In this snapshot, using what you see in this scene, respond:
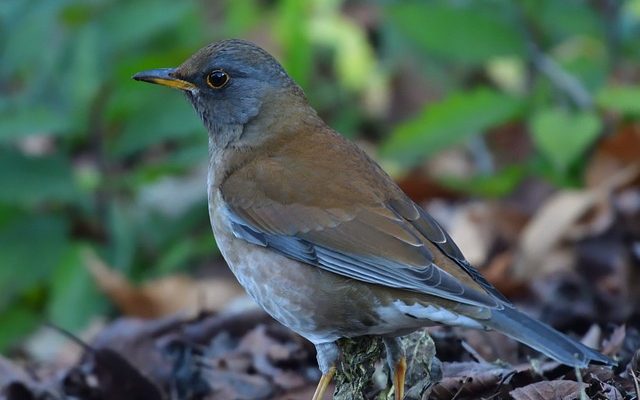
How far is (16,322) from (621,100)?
448cm

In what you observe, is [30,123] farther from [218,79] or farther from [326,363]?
[326,363]

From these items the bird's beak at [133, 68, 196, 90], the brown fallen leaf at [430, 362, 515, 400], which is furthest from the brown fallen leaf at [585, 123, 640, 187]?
the brown fallen leaf at [430, 362, 515, 400]

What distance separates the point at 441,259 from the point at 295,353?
1.30m

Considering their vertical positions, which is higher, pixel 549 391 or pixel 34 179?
pixel 549 391

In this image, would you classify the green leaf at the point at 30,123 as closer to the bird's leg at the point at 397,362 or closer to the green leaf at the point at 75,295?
the green leaf at the point at 75,295

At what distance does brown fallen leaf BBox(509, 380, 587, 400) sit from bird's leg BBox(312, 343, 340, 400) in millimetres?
799

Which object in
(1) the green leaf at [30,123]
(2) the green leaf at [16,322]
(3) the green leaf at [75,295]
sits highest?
(1) the green leaf at [30,123]

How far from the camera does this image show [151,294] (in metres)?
8.08

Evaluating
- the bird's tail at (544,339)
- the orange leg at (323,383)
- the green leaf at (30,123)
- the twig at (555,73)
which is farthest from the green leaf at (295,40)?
the bird's tail at (544,339)

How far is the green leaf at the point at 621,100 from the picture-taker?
803 cm

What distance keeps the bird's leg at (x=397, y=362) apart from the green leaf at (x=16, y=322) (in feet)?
14.2

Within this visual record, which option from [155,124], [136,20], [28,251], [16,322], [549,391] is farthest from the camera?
[16,322]

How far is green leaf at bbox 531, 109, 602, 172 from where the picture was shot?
25.7 ft

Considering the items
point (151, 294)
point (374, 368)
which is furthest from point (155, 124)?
point (374, 368)
